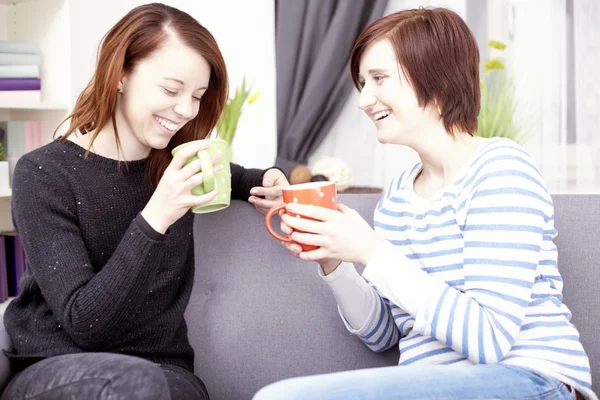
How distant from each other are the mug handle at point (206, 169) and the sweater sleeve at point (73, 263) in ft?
0.43

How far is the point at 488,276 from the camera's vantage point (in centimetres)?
116

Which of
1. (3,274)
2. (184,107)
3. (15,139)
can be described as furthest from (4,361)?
(15,139)

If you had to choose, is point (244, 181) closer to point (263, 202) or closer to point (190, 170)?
point (263, 202)

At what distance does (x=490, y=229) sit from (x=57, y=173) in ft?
2.78

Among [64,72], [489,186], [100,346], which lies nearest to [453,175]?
[489,186]

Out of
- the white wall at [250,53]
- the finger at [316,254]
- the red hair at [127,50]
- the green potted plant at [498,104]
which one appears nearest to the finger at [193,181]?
the finger at [316,254]

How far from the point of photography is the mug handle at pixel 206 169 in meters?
1.22

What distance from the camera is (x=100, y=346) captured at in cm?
136

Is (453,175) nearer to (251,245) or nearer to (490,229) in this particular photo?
(490,229)

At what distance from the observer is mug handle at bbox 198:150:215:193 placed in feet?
4.02

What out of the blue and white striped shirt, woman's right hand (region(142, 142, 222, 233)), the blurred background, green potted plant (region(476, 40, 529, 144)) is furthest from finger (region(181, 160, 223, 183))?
green potted plant (region(476, 40, 529, 144))

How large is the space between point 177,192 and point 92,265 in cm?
31

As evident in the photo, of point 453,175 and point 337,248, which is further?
point 453,175

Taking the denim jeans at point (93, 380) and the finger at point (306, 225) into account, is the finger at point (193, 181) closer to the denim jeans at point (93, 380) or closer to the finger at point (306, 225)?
the finger at point (306, 225)
